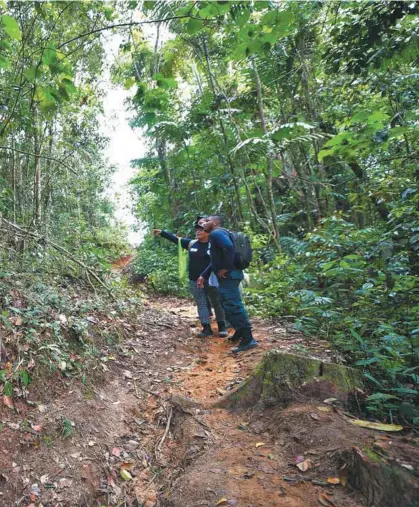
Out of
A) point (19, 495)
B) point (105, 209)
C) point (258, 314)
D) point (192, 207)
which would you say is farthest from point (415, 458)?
point (105, 209)

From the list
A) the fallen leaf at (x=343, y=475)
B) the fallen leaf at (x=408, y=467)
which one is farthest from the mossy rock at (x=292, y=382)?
the fallen leaf at (x=408, y=467)

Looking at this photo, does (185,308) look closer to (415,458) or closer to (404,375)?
(404,375)

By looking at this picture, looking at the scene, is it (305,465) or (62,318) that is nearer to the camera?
(305,465)

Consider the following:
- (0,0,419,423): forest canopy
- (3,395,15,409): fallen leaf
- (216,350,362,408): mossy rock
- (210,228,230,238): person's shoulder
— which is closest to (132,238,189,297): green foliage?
(0,0,419,423): forest canopy

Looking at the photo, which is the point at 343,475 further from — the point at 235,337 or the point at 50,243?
the point at 50,243

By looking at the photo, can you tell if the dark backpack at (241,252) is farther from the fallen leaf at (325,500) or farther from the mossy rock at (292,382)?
the fallen leaf at (325,500)

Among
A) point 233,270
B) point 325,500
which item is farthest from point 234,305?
point 325,500

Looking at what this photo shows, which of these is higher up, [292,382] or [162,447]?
[292,382]

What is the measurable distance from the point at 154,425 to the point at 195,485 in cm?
123

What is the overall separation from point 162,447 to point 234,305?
2.13m

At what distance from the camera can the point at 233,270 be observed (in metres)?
5.06

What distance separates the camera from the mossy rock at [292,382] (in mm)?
3262

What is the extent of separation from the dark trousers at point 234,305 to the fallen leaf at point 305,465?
2489mm

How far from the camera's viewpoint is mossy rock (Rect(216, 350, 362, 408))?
3262 millimetres
